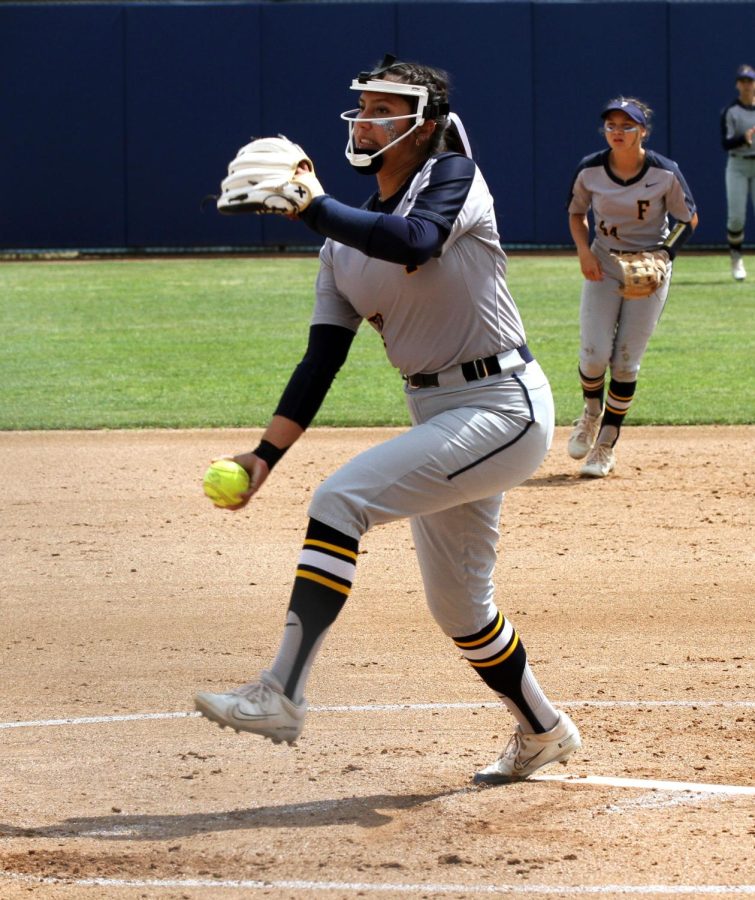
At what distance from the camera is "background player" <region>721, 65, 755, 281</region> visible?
59.6 ft

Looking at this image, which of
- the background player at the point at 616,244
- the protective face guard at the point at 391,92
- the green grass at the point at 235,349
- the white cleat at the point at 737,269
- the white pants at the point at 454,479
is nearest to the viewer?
the white pants at the point at 454,479

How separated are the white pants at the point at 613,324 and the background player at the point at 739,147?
10064 millimetres

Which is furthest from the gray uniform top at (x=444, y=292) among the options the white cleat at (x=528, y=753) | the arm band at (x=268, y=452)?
the white cleat at (x=528, y=753)

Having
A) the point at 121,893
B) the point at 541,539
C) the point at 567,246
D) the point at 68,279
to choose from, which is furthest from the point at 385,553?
the point at 567,246

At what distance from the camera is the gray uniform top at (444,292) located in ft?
12.9

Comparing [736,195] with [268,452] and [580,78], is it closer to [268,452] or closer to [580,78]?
[580,78]

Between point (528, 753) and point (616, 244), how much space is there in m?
5.09

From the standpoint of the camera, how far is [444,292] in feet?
13.0

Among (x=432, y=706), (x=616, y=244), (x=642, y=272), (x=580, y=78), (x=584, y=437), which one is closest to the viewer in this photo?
(x=432, y=706)

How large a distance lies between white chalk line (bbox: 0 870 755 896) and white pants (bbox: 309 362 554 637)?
84 cm

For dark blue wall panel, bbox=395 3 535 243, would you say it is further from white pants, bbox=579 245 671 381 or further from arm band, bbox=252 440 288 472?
arm band, bbox=252 440 288 472

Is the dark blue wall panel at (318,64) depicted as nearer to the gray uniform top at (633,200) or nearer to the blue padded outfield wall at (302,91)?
Result: the blue padded outfield wall at (302,91)

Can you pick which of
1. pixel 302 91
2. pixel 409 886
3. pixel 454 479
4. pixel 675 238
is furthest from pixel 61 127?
pixel 409 886

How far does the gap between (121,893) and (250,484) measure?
112 cm
